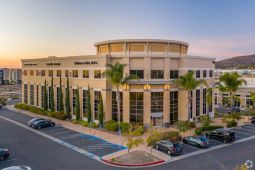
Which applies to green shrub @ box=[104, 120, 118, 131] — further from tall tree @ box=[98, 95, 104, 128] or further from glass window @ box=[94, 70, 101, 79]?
glass window @ box=[94, 70, 101, 79]

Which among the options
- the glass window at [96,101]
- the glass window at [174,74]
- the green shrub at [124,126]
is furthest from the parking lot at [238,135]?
the glass window at [96,101]

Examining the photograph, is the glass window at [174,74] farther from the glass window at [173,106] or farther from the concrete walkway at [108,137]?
the concrete walkway at [108,137]

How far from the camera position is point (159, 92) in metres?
42.4

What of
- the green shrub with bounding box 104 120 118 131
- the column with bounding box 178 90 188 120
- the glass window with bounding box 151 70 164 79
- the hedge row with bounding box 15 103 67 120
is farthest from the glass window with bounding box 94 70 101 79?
the column with bounding box 178 90 188 120

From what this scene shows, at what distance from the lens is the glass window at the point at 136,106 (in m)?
41.9

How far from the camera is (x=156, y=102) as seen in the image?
42.4 meters

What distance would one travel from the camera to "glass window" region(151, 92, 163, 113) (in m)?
42.2

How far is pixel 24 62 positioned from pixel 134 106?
40.5 m

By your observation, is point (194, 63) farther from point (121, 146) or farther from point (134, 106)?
point (121, 146)

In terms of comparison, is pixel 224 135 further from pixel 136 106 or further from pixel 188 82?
pixel 136 106

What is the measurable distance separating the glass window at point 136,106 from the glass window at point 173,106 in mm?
6119

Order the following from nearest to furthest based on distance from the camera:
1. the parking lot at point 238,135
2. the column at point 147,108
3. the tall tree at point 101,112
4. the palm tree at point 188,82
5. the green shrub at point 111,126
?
the parking lot at point 238,135
the green shrub at point 111,126
the palm tree at point 188,82
the column at point 147,108
the tall tree at point 101,112

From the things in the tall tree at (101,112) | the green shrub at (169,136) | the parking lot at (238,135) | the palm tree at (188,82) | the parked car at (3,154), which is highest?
the palm tree at (188,82)

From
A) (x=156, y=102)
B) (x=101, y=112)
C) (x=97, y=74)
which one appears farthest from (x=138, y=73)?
(x=101, y=112)
